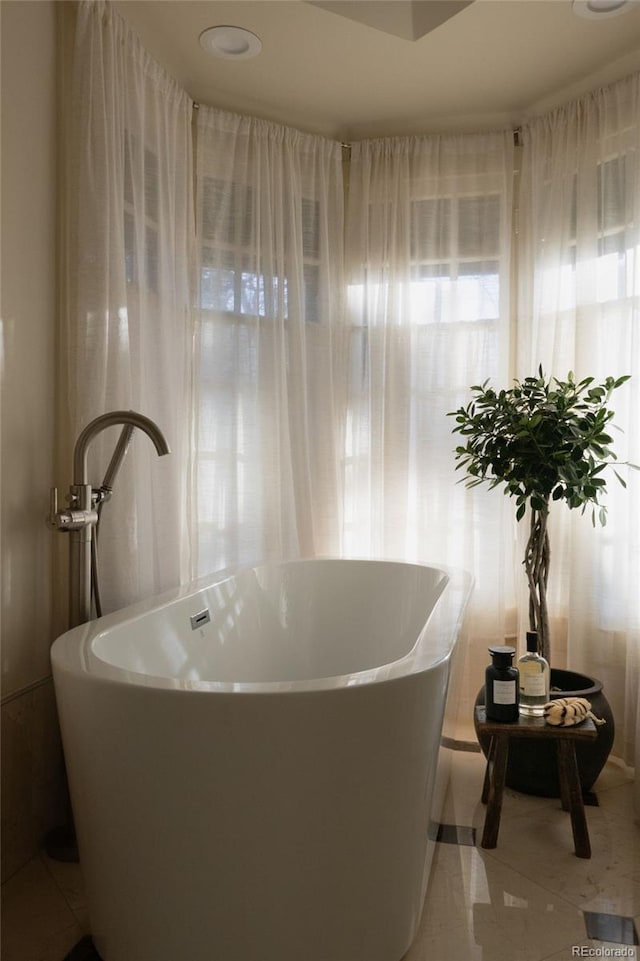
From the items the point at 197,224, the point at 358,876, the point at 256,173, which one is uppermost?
the point at 256,173

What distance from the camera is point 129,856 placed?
1.38m

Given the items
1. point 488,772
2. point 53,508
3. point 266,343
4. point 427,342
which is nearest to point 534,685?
point 488,772

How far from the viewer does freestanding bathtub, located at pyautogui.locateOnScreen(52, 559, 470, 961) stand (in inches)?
50.9

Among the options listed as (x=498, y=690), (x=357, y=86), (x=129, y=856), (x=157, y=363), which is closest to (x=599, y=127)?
(x=357, y=86)

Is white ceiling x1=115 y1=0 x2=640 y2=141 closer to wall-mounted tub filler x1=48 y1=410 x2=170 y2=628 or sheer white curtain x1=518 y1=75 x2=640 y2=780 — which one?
sheer white curtain x1=518 y1=75 x2=640 y2=780

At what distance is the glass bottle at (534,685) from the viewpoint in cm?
211

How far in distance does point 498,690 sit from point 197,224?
216 cm

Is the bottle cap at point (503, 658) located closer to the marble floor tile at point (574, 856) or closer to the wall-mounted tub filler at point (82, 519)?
the marble floor tile at point (574, 856)

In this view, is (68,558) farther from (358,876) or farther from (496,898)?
(496,898)

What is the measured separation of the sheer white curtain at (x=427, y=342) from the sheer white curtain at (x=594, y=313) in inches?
6.6

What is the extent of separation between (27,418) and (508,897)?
1.83 metres

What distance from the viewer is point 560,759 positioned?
2115 millimetres

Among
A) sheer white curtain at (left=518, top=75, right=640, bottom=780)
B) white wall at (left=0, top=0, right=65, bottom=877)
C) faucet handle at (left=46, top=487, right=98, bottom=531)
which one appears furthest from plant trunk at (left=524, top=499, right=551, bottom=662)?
white wall at (left=0, top=0, right=65, bottom=877)

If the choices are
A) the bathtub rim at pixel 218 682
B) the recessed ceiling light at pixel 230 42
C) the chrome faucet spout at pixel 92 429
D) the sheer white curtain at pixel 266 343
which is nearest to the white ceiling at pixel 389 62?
the recessed ceiling light at pixel 230 42
